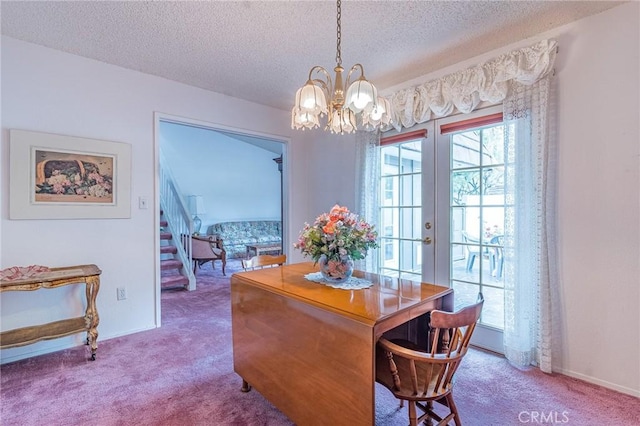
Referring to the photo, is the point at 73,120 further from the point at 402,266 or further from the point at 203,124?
the point at 402,266

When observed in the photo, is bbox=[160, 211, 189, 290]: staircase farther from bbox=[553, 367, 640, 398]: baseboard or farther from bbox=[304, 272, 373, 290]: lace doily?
bbox=[553, 367, 640, 398]: baseboard

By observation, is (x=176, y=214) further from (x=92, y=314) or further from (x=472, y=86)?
(x=472, y=86)

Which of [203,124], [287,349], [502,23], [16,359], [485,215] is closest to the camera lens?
[287,349]

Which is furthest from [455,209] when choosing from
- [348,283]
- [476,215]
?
[348,283]

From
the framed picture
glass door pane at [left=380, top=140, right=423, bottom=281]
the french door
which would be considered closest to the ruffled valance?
the french door

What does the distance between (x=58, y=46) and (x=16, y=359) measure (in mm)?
2508

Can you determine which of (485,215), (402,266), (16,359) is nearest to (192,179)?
(16,359)

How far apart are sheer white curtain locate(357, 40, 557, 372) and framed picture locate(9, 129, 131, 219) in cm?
322

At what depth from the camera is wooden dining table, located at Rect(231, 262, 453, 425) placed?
51.6 inches

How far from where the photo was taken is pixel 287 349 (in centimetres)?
166

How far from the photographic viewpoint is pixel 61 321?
2525mm

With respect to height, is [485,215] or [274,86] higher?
[274,86]

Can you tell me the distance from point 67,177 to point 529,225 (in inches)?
145

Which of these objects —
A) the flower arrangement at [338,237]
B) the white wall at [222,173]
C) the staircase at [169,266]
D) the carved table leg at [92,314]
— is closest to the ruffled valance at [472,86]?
the flower arrangement at [338,237]
